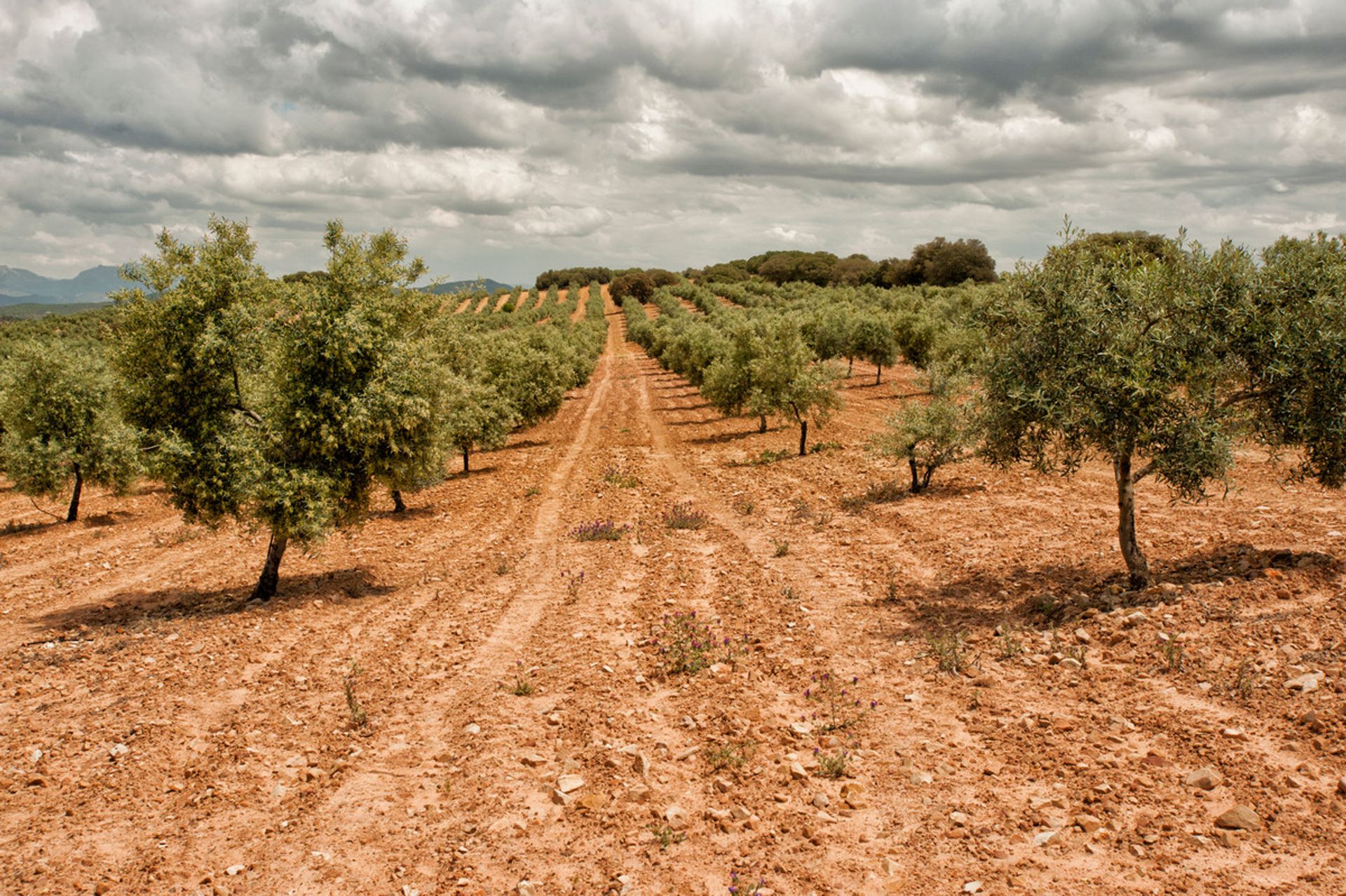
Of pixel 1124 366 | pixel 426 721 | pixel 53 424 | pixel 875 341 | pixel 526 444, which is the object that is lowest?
pixel 426 721

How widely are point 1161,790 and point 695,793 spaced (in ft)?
17.0

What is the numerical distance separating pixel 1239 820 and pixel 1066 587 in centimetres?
715

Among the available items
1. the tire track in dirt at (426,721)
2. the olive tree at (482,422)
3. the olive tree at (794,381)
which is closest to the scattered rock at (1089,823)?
the tire track in dirt at (426,721)

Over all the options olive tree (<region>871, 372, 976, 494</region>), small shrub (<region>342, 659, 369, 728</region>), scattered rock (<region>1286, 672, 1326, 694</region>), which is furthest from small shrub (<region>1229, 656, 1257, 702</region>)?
olive tree (<region>871, 372, 976, 494</region>)

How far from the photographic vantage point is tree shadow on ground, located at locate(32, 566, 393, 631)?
16766 mm

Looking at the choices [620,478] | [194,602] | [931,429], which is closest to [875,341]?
[620,478]

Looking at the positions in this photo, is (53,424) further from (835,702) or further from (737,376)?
(835,702)

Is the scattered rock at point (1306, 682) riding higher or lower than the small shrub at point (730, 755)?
higher

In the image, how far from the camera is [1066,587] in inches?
565

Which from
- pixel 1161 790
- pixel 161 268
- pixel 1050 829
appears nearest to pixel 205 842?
pixel 1050 829

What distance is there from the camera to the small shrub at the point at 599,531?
22172 mm

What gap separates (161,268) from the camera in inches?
642

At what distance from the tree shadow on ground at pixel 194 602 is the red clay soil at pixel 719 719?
144mm

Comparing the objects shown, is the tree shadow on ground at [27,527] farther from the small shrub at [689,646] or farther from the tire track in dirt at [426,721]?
the small shrub at [689,646]
